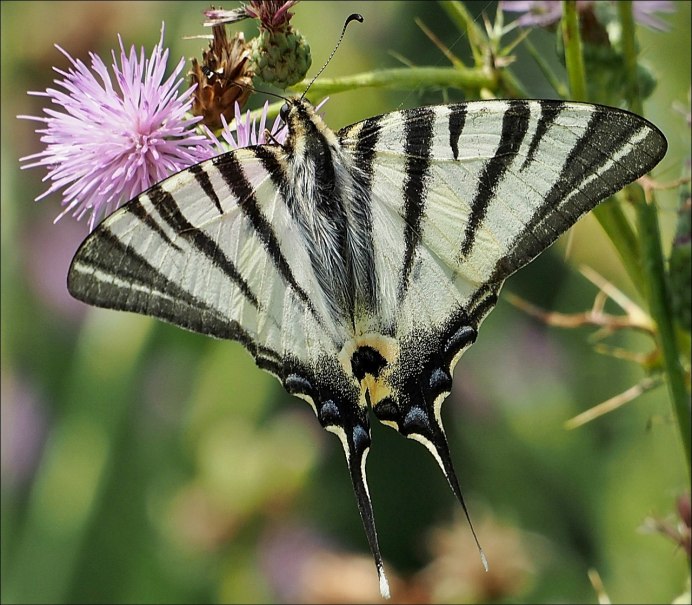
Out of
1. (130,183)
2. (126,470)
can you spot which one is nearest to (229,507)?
(126,470)

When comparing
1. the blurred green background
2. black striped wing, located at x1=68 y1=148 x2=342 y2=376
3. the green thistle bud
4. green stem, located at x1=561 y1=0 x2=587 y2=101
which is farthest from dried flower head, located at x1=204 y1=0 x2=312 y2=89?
the blurred green background

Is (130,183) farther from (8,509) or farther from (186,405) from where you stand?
(8,509)

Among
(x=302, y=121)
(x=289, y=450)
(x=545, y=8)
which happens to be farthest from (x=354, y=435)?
(x=289, y=450)

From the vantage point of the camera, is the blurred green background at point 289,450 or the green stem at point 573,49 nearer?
the green stem at point 573,49

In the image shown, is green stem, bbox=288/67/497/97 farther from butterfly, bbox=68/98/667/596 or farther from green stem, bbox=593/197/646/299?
green stem, bbox=593/197/646/299

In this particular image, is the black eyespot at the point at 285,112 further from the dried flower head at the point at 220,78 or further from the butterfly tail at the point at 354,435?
the butterfly tail at the point at 354,435

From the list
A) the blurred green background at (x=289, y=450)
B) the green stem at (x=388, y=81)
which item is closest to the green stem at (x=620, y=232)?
the green stem at (x=388, y=81)

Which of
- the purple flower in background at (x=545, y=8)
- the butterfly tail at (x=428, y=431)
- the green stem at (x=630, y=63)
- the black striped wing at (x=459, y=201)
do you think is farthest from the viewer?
the purple flower in background at (x=545, y=8)
